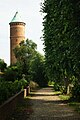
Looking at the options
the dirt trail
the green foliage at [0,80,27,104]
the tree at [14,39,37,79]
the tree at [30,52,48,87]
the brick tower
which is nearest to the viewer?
the dirt trail

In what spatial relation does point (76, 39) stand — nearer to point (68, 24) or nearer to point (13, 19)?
point (68, 24)

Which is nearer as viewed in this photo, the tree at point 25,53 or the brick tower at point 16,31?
the tree at point 25,53

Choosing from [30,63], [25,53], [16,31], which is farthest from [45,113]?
[16,31]

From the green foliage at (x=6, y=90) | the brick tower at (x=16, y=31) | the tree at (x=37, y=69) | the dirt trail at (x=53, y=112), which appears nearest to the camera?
the dirt trail at (x=53, y=112)

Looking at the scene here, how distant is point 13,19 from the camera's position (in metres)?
132

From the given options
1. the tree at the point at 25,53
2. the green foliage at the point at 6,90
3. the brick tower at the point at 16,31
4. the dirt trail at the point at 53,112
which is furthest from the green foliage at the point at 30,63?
the dirt trail at the point at 53,112

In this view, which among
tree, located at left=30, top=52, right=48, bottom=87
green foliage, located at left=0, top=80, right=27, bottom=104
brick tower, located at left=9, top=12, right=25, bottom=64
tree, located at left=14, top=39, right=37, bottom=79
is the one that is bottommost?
green foliage, located at left=0, top=80, right=27, bottom=104

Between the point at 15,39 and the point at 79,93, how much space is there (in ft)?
319

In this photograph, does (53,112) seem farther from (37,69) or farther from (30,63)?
(30,63)

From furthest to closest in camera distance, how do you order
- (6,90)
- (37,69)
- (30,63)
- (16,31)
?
(16,31)
(30,63)
(37,69)
(6,90)

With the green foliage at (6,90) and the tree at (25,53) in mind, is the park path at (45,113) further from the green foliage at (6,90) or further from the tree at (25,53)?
the tree at (25,53)

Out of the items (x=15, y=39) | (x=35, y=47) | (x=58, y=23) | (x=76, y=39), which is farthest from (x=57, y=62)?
(x=15, y=39)

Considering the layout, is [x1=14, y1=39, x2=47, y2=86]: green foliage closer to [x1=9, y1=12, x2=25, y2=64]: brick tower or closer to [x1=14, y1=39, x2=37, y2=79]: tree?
[x1=14, y1=39, x2=37, y2=79]: tree

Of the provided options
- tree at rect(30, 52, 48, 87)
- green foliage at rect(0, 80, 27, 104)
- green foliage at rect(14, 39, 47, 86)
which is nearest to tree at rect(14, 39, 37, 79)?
green foliage at rect(14, 39, 47, 86)
